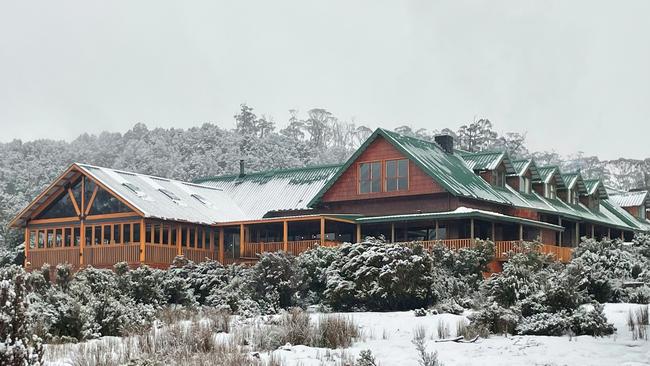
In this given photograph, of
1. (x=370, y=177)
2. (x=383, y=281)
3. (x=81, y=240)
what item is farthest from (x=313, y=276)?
(x=81, y=240)

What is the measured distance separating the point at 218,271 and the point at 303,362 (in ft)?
59.3

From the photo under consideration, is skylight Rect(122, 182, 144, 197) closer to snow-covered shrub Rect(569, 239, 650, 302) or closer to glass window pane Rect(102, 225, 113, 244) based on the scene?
glass window pane Rect(102, 225, 113, 244)

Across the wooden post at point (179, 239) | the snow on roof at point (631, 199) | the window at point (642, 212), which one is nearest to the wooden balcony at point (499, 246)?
the wooden post at point (179, 239)

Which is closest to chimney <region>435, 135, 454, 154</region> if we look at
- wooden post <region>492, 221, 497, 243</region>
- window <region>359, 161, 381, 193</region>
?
window <region>359, 161, 381, 193</region>

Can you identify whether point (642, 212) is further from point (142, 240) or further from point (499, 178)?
point (142, 240)

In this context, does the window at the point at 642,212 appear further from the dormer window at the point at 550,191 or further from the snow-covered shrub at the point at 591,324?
the snow-covered shrub at the point at 591,324

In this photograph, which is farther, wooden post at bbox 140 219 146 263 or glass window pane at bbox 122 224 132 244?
glass window pane at bbox 122 224 132 244

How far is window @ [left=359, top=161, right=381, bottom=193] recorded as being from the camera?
1809 inches

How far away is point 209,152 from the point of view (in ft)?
341

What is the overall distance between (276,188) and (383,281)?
2324cm

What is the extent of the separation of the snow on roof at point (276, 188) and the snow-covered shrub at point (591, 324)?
26260 mm

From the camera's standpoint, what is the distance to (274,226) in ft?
159

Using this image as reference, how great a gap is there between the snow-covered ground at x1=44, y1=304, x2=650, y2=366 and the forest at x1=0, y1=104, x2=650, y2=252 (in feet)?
184

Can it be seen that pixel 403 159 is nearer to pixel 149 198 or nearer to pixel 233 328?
pixel 149 198
